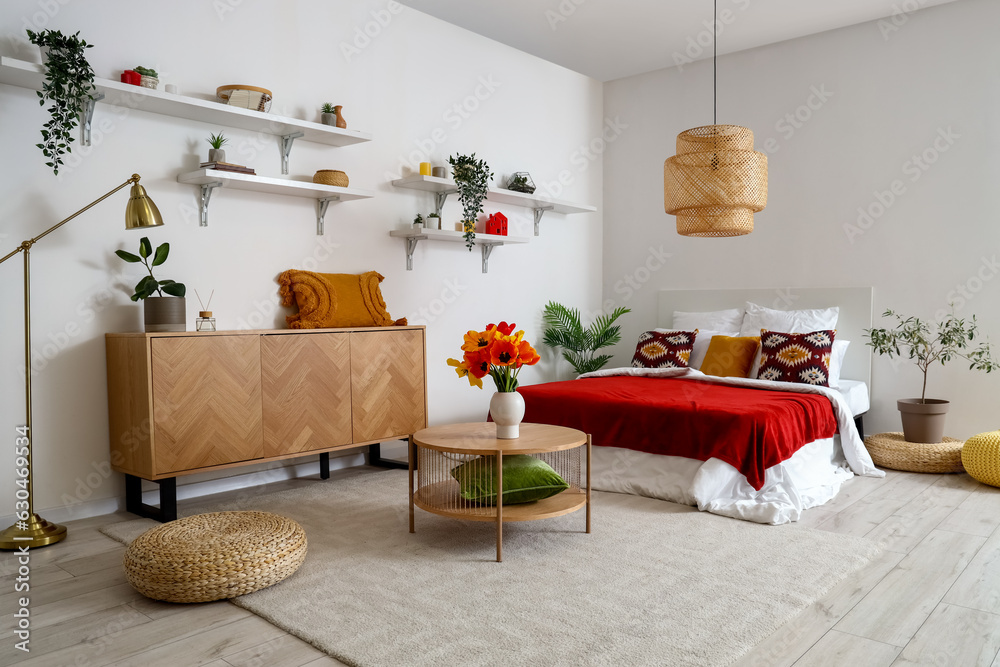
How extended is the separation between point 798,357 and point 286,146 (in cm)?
328

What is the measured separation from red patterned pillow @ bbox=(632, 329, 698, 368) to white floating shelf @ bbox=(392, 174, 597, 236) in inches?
50.2

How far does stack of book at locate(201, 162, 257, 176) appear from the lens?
11.5 feet

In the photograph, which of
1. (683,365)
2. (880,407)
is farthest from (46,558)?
(880,407)

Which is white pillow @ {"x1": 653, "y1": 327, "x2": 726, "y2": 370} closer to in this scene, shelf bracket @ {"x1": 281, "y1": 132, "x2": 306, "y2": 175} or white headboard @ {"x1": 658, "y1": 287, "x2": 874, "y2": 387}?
white headboard @ {"x1": 658, "y1": 287, "x2": 874, "y2": 387}

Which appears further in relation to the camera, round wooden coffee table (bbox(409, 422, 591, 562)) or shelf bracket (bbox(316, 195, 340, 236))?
shelf bracket (bbox(316, 195, 340, 236))

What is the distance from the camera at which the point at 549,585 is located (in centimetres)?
246

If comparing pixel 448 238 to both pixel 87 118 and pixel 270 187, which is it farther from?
pixel 87 118

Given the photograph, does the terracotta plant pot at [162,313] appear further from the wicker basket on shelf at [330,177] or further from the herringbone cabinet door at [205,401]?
the wicker basket on shelf at [330,177]

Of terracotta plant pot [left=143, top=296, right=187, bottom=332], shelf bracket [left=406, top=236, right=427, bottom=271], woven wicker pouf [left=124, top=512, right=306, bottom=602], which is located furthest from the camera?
shelf bracket [left=406, top=236, right=427, bottom=271]

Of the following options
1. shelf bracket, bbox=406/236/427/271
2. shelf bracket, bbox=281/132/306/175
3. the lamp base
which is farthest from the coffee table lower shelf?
shelf bracket, bbox=281/132/306/175

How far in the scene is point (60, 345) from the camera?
3.23 metres

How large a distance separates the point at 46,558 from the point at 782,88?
5.25 metres

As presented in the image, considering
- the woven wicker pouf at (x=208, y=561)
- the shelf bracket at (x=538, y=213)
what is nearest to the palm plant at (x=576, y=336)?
the shelf bracket at (x=538, y=213)

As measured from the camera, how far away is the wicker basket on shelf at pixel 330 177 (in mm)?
3988
